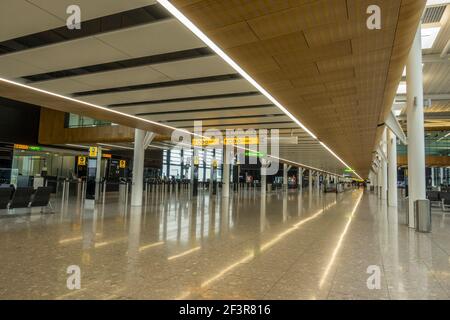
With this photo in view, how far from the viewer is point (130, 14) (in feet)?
14.2

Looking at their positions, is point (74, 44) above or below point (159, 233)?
above

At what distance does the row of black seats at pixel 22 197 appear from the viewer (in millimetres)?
9002

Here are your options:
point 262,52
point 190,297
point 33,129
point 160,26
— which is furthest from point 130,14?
point 33,129

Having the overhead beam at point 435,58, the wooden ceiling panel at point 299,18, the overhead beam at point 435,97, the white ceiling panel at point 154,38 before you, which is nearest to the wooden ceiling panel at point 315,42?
the wooden ceiling panel at point 299,18

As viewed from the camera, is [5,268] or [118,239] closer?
[5,268]

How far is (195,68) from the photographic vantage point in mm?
6016

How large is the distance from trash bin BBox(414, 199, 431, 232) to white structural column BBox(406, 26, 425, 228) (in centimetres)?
30

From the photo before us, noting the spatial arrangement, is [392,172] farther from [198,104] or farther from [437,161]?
[437,161]

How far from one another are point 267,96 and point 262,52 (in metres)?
2.89

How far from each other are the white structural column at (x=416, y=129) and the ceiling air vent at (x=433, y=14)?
1176mm

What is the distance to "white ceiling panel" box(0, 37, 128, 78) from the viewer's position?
16.7 ft

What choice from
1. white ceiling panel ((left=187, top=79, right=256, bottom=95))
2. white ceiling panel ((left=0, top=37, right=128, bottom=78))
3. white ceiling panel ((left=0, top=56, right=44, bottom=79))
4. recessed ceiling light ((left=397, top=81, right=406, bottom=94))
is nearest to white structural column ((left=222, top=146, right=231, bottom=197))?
recessed ceiling light ((left=397, top=81, right=406, bottom=94))

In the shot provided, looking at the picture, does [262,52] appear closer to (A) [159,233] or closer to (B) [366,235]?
(A) [159,233]
